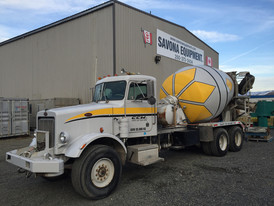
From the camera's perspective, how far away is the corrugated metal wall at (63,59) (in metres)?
13.3

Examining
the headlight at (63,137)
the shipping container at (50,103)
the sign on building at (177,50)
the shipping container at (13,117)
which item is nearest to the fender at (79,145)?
the headlight at (63,137)

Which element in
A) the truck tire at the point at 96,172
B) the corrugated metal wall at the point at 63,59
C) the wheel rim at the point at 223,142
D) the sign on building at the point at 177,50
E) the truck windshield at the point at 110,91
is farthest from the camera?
the sign on building at the point at 177,50

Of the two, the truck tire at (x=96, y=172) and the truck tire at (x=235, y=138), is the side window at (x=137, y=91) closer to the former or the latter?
the truck tire at (x=96, y=172)

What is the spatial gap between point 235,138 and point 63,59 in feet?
40.5

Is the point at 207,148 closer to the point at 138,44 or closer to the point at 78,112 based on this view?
the point at 78,112

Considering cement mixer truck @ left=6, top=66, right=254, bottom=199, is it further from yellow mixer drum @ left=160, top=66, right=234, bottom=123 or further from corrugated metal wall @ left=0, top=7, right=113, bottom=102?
corrugated metal wall @ left=0, top=7, right=113, bottom=102

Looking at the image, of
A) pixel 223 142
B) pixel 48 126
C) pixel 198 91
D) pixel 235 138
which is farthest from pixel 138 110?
pixel 235 138

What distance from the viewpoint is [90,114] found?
16.2 feet

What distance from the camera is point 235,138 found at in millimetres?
9258

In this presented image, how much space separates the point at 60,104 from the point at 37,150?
9489mm

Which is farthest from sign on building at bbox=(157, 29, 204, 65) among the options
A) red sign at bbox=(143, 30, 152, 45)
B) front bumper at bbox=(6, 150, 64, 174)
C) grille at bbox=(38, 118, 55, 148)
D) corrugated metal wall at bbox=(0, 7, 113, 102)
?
front bumper at bbox=(6, 150, 64, 174)

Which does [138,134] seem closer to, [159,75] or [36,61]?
[159,75]

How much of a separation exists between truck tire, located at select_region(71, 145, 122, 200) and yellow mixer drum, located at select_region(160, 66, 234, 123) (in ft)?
12.8

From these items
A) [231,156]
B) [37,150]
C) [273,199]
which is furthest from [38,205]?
[231,156]
